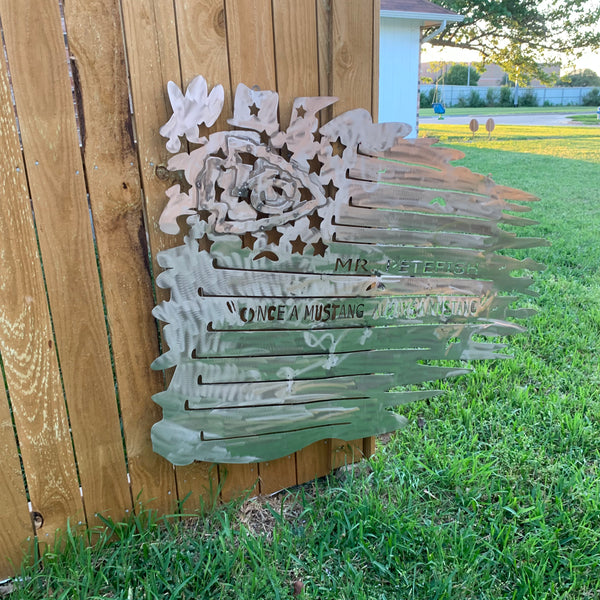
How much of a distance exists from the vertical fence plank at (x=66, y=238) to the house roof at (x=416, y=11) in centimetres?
1071

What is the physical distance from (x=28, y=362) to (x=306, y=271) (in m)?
0.94

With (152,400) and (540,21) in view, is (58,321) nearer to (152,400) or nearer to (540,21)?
(152,400)

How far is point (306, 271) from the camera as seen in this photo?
6.41 ft

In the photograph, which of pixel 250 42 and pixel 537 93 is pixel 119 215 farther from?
pixel 537 93

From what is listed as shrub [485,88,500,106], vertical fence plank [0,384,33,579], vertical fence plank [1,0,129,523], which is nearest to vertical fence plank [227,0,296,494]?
vertical fence plank [1,0,129,523]

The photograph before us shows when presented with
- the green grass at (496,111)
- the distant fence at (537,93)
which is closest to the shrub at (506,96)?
the distant fence at (537,93)

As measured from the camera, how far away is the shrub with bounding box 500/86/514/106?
41500mm

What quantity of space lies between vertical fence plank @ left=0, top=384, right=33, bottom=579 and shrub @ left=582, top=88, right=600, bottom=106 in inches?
1930

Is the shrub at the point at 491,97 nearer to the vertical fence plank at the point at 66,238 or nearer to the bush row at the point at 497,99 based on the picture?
the bush row at the point at 497,99

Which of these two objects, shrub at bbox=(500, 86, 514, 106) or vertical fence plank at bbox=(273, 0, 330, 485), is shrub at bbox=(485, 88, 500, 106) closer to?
shrub at bbox=(500, 86, 514, 106)

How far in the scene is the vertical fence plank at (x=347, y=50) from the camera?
6.25 feet

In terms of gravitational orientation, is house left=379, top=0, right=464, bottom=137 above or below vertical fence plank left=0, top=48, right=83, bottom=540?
above

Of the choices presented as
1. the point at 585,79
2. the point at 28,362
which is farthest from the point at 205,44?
the point at 585,79

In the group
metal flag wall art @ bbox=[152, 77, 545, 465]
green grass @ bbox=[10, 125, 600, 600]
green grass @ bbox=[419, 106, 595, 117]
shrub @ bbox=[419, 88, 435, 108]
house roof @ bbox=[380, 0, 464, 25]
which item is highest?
house roof @ bbox=[380, 0, 464, 25]
